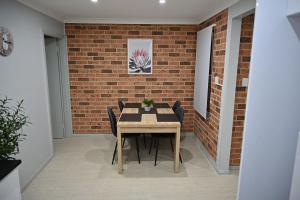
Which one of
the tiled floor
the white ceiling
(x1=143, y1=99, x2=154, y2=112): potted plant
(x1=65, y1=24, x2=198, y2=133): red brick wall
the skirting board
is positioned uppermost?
the white ceiling

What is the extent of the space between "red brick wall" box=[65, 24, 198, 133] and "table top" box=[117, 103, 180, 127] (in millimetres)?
575

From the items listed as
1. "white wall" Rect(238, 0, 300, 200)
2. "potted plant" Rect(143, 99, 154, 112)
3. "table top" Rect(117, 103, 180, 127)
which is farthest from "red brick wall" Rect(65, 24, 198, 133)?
"white wall" Rect(238, 0, 300, 200)

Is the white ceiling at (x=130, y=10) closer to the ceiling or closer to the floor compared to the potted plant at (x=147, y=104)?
closer to the ceiling

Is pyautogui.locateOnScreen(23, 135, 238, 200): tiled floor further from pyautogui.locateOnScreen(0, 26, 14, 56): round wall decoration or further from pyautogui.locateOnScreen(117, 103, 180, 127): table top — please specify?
pyautogui.locateOnScreen(0, 26, 14, 56): round wall decoration

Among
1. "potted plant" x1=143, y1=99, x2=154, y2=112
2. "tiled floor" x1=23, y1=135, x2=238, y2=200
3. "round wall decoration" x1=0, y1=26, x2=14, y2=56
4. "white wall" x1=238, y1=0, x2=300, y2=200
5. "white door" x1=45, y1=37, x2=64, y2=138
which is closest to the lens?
"white wall" x1=238, y1=0, x2=300, y2=200

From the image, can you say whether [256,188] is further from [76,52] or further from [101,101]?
[76,52]

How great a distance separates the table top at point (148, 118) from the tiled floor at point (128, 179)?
72 cm

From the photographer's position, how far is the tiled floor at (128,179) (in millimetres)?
2275

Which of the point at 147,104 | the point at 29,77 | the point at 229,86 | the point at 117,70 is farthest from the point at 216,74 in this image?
the point at 29,77

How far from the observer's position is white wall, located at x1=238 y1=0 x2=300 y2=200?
1191 millimetres

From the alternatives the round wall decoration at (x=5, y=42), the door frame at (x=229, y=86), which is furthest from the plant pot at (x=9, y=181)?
the door frame at (x=229, y=86)

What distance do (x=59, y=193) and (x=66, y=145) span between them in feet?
4.71

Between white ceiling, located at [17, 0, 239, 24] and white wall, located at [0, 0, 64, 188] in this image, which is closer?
white wall, located at [0, 0, 64, 188]

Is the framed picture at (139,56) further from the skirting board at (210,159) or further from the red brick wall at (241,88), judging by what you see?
the red brick wall at (241,88)
